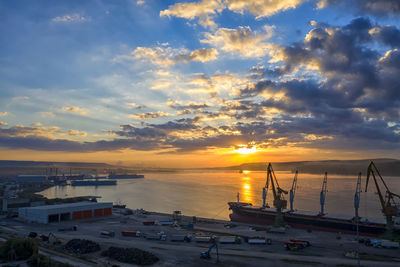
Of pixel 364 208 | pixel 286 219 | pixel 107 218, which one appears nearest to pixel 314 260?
pixel 286 219

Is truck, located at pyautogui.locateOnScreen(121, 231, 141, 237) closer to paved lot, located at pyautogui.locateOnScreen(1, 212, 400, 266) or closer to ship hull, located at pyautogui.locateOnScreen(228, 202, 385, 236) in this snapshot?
paved lot, located at pyautogui.locateOnScreen(1, 212, 400, 266)

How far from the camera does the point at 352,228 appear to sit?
75312mm

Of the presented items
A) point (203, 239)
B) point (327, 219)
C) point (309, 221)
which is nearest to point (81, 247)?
point (203, 239)

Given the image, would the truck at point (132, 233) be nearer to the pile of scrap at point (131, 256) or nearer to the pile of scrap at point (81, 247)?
the pile of scrap at point (81, 247)

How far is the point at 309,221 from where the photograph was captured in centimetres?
8356

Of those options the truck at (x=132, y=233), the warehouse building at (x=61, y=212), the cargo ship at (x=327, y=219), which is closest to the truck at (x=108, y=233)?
the truck at (x=132, y=233)

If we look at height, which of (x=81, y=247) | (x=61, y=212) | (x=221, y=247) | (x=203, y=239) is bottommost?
(x=221, y=247)

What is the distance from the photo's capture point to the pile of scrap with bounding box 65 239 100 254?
2016 inches

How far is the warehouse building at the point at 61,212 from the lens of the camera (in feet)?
254

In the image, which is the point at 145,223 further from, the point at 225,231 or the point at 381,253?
the point at 381,253

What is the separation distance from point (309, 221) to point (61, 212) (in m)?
68.5

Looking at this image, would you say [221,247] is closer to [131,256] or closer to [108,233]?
[131,256]

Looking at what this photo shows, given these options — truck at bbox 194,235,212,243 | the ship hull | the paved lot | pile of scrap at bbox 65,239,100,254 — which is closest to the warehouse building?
the paved lot

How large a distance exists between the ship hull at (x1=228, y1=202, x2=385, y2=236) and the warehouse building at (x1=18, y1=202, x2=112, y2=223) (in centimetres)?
4499
